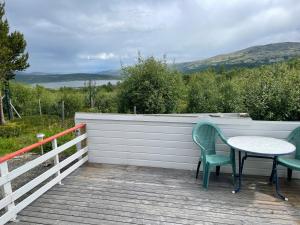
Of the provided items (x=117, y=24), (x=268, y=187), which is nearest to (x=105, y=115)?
(x=268, y=187)

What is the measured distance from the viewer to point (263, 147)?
111 inches

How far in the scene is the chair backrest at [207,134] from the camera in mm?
3346

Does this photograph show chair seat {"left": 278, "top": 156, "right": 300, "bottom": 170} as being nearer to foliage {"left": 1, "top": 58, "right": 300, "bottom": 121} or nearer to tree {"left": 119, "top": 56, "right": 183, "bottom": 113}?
foliage {"left": 1, "top": 58, "right": 300, "bottom": 121}

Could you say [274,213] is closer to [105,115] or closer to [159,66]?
[105,115]

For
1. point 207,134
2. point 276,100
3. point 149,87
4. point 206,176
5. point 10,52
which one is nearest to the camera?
point 206,176

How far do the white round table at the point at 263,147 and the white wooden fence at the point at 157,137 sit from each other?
239 millimetres

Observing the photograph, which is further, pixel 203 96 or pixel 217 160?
pixel 203 96

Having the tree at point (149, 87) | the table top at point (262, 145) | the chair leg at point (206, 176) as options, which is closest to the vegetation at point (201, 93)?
the tree at point (149, 87)

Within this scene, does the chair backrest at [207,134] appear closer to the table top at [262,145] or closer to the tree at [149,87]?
the table top at [262,145]

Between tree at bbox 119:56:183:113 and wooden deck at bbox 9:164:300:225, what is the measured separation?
4.90 metres

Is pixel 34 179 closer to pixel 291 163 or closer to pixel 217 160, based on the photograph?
pixel 217 160

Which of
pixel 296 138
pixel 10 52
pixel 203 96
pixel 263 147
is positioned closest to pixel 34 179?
pixel 263 147

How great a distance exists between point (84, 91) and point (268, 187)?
20.7 meters

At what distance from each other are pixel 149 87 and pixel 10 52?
33.3ft
